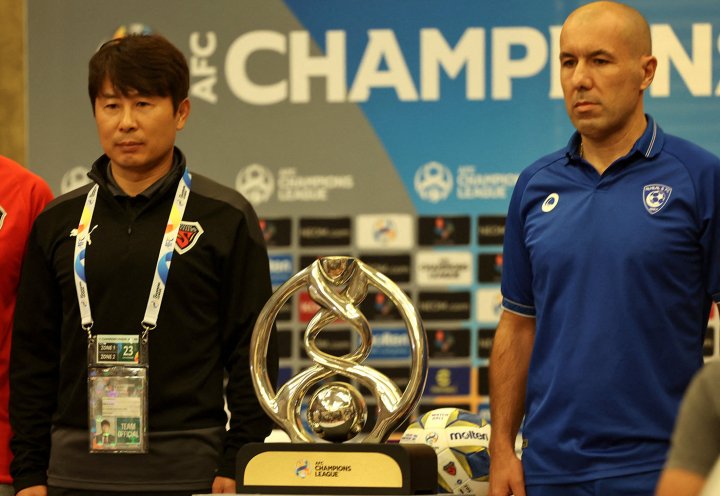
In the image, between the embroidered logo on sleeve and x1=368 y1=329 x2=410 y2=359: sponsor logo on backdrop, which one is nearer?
the embroidered logo on sleeve

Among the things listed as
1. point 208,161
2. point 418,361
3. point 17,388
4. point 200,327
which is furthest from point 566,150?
point 208,161

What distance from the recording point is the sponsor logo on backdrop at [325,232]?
16.6 ft

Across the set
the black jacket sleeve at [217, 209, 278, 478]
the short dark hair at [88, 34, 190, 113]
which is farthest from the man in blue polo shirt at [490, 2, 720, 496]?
A: the short dark hair at [88, 34, 190, 113]

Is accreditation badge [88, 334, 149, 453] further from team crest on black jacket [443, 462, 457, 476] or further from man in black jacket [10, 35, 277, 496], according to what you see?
team crest on black jacket [443, 462, 457, 476]

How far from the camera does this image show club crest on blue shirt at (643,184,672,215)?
2396 mm

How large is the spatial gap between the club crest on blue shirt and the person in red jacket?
150 centimetres

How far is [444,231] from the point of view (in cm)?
502

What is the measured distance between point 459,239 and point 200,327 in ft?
8.22

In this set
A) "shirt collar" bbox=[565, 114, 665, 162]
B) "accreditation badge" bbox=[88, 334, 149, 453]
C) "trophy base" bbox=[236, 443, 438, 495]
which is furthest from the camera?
"accreditation badge" bbox=[88, 334, 149, 453]

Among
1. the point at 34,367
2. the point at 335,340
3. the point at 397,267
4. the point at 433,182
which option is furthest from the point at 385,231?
the point at 34,367

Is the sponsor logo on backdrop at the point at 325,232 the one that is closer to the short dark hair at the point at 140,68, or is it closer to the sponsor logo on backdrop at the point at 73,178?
the sponsor logo on backdrop at the point at 73,178

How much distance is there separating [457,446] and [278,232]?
2465mm

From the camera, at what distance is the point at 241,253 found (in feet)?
8.80

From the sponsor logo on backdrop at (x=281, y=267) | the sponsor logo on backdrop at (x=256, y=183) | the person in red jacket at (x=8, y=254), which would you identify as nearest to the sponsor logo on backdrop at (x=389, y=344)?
the sponsor logo on backdrop at (x=281, y=267)
